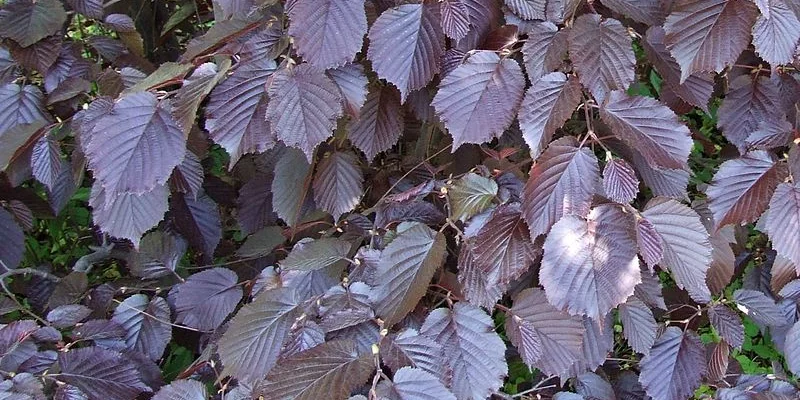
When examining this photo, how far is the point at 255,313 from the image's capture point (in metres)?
1.06

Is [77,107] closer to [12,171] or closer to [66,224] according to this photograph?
[12,171]

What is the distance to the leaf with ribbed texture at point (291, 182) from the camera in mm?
1340

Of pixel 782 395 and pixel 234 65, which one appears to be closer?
pixel 234 65

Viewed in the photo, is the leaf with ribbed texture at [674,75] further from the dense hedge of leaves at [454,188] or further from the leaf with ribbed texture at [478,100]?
the leaf with ribbed texture at [478,100]

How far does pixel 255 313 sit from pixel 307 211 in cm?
41

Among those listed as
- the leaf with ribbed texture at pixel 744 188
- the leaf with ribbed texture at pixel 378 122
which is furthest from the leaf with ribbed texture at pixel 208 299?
the leaf with ribbed texture at pixel 744 188

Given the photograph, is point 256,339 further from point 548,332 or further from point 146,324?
point 146,324

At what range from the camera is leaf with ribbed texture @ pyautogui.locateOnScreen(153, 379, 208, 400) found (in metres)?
1.16

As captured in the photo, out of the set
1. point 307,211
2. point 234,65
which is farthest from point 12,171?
point 234,65

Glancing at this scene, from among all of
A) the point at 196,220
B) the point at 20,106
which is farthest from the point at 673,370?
the point at 20,106

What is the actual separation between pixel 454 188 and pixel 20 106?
0.99 meters

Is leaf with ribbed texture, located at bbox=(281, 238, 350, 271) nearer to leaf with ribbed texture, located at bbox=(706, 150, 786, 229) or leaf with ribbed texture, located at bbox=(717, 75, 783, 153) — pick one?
leaf with ribbed texture, located at bbox=(706, 150, 786, 229)

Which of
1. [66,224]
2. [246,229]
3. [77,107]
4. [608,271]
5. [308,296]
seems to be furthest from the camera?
[66,224]

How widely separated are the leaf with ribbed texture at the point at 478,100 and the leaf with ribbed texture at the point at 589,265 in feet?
0.56
